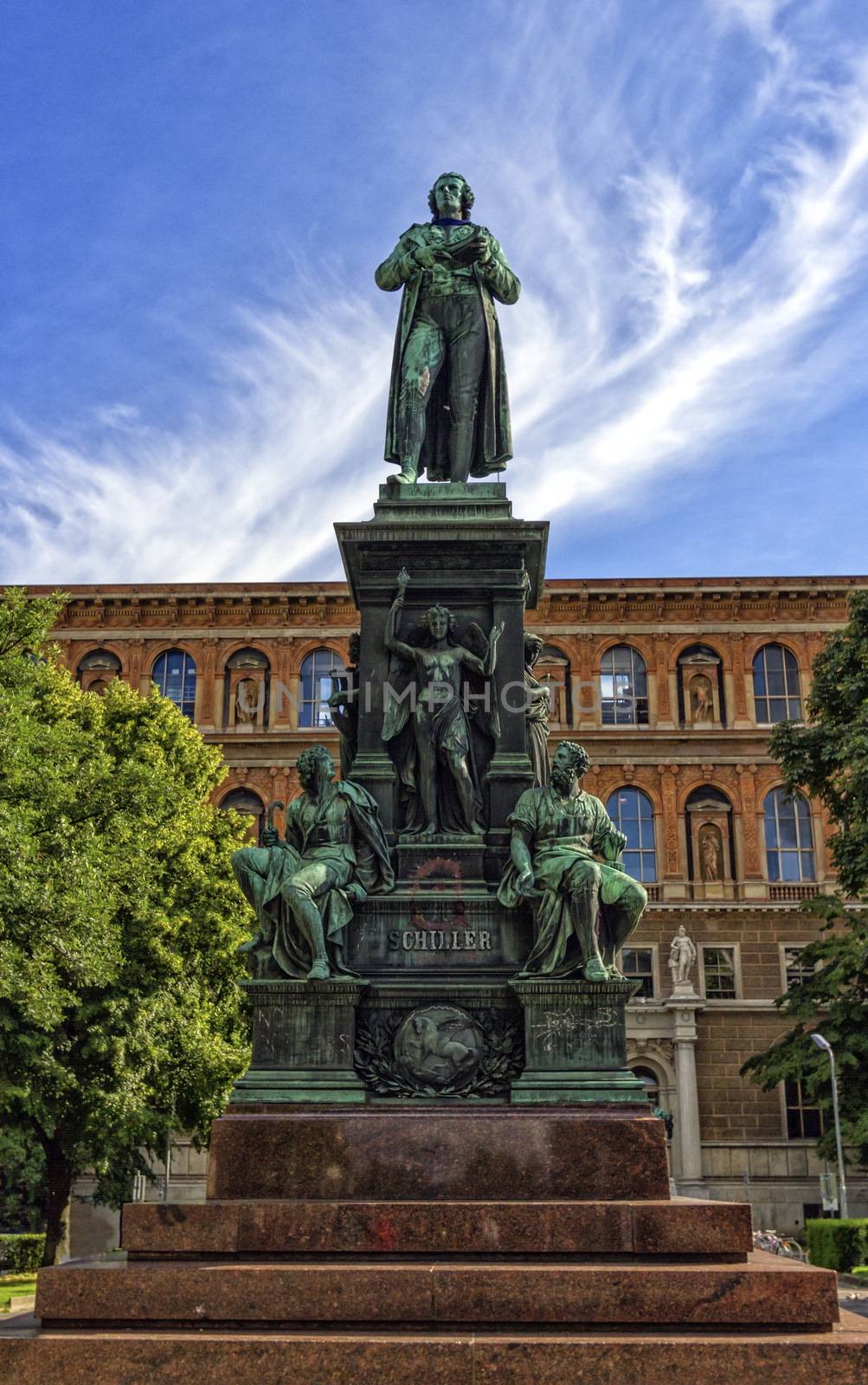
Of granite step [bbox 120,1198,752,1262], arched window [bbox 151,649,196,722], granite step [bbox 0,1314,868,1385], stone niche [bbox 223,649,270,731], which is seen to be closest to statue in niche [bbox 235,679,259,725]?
stone niche [bbox 223,649,270,731]

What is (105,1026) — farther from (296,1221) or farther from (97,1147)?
(296,1221)

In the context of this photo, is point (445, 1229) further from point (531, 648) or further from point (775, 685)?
point (775, 685)

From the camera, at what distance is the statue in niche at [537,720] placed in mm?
10258

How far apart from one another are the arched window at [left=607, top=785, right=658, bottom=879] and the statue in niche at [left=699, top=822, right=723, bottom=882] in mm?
1583

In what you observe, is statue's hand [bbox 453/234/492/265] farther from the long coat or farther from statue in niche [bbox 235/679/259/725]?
statue in niche [bbox 235/679/259/725]

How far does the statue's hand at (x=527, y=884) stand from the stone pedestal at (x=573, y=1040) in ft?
1.91

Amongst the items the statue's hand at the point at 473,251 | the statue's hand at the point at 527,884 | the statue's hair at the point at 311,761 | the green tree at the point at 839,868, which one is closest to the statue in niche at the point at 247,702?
the green tree at the point at 839,868

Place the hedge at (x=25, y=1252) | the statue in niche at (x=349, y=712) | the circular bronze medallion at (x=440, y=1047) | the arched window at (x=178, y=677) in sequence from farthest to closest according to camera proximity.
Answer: the arched window at (x=178, y=677) → the hedge at (x=25, y=1252) → the statue in niche at (x=349, y=712) → the circular bronze medallion at (x=440, y=1047)

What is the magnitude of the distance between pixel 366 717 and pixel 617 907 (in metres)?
2.29

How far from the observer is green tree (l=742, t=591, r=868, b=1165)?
26672mm

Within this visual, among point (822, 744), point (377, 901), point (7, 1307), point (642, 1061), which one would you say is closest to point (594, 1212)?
point (377, 901)

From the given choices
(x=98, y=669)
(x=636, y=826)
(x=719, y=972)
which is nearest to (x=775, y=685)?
(x=636, y=826)

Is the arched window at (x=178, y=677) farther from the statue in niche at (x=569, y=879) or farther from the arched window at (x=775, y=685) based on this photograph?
the statue in niche at (x=569, y=879)

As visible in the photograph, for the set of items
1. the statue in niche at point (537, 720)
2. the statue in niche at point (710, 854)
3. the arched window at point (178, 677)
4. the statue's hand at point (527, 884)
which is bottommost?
the statue's hand at point (527, 884)
